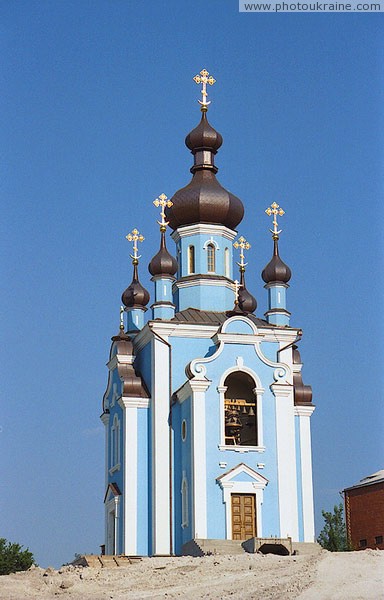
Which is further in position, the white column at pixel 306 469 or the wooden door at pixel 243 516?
the white column at pixel 306 469

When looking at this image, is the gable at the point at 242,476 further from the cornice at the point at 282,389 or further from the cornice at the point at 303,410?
the cornice at the point at 303,410

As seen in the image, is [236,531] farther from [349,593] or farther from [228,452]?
[349,593]

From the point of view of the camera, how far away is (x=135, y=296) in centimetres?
3372

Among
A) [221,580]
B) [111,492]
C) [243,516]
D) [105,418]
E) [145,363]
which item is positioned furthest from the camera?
[105,418]

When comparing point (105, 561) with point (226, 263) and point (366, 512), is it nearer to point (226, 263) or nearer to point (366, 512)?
point (226, 263)

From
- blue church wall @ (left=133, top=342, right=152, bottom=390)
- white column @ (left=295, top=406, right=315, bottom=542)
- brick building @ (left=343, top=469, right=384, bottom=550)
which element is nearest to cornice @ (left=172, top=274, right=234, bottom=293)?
blue church wall @ (left=133, top=342, right=152, bottom=390)

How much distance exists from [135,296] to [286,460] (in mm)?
6991

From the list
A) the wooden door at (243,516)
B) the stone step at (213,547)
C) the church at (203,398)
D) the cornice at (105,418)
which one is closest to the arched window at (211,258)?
the church at (203,398)

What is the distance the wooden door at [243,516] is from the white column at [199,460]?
2.68ft

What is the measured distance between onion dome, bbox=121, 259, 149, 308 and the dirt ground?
1027cm

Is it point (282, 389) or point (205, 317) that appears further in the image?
point (205, 317)

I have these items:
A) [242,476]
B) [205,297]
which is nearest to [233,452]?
[242,476]

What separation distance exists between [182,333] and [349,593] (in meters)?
12.6

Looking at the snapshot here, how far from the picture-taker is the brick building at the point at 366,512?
1618 inches
